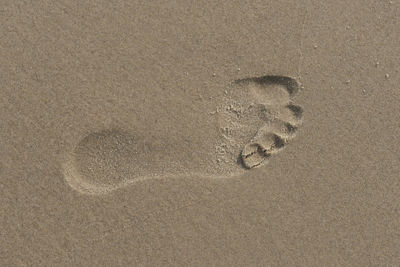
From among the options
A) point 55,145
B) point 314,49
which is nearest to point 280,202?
point 314,49

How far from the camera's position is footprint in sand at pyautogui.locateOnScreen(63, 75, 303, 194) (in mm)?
2197

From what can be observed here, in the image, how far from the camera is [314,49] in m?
2.21

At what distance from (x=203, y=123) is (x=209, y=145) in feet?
0.47

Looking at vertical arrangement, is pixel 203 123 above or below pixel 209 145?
above

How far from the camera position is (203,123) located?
2.24 m

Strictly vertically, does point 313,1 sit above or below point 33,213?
above

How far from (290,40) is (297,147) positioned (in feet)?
2.17

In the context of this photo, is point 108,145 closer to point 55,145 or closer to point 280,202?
point 55,145

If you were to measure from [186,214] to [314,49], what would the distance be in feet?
4.23

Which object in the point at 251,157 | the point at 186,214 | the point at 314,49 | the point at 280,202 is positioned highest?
the point at 314,49

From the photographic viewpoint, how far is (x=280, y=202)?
221 cm

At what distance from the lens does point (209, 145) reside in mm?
2252

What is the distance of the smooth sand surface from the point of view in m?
2.17

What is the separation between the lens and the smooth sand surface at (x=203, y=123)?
2172 millimetres
